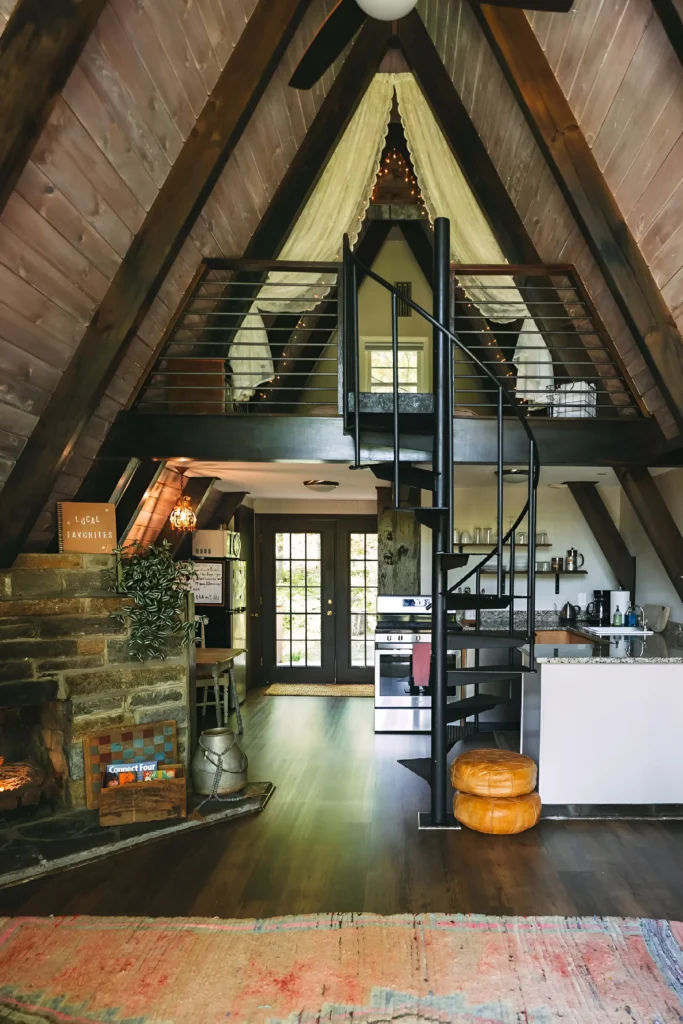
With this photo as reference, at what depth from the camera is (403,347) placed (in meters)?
7.23

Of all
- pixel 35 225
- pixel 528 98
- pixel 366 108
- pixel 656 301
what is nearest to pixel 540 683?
pixel 656 301

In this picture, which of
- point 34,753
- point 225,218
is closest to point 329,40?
point 225,218

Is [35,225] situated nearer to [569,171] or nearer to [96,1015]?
[569,171]

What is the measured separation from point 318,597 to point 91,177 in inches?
239

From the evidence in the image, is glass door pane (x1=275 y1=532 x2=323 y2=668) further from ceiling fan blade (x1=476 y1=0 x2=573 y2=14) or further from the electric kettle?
ceiling fan blade (x1=476 y1=0 x2=573 y2=14)

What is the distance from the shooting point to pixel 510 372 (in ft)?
19.4

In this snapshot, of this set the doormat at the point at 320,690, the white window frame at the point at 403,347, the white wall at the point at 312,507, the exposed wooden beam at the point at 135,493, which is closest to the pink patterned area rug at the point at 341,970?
the exposed wooden beam at the point at 135,493

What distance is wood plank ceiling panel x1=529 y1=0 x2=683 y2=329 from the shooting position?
263 centimetres

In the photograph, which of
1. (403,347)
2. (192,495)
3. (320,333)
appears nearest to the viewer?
(192,495)

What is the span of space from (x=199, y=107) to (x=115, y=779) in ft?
12.4

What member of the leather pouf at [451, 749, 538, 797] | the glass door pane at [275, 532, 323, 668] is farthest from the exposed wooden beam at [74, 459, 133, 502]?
the glass door pane at [275, 532, 323, 668]

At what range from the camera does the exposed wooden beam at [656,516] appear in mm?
5094

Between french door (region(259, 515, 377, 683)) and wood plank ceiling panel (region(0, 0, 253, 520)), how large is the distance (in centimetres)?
497

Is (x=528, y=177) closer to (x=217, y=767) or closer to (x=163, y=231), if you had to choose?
(x=163, y=231)
